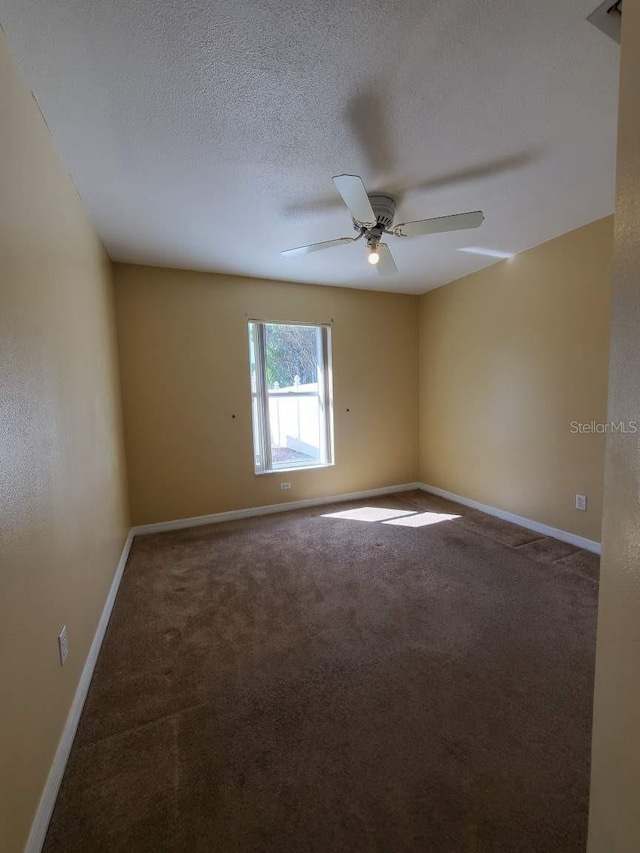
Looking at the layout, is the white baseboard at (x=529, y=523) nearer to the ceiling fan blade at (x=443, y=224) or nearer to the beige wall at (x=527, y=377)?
the beige wall at (x=527, y=377)

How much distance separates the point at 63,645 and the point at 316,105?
2.48 metres

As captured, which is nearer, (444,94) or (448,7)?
(448,7)

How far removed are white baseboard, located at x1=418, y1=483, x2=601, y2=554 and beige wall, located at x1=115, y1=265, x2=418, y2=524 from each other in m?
1.00

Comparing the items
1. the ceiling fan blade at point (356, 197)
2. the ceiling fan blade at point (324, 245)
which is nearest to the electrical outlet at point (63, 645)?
the ceiling fan blade at point (356, 197)

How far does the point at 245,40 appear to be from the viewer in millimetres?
1236

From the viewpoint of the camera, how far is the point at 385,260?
2566mm

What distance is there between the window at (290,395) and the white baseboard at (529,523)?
5.19 feet

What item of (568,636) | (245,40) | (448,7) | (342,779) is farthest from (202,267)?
(568,636)

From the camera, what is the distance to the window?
393 cm

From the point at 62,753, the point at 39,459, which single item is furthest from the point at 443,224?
the point at 62,753

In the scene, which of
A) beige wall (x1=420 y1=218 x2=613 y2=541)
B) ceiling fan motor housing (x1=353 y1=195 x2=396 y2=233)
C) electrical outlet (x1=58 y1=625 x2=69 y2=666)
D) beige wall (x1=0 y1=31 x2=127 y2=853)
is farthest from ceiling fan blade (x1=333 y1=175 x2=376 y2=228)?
electrical outlet (x1=58 y1=625 x2=69 y2=666)

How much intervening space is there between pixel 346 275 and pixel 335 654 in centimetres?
342

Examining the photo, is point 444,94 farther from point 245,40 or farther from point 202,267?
point 202,267

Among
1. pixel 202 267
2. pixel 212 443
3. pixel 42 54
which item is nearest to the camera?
pixel 42 54
